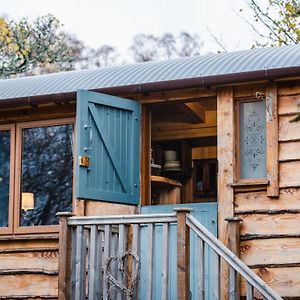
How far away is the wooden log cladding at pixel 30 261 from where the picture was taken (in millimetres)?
11109

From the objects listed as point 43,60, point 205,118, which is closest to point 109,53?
point 43,60

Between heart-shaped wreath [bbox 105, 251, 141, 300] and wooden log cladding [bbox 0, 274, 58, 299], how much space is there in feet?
5.65

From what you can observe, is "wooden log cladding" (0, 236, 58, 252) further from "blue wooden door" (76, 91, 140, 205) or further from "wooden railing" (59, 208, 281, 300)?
"wooden railing" (59, 208, 281, 300)

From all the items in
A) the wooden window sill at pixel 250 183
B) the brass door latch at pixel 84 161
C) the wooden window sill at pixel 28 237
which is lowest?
the wooden window sill at pixel 28 237

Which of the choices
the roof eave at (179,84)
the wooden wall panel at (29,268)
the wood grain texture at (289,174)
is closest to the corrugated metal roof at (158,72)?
the roof eave at (179,84)

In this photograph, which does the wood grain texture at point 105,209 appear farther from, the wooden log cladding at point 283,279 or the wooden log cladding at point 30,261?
the wooden log cladding at point 283,279

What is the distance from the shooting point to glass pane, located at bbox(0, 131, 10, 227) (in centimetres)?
1155

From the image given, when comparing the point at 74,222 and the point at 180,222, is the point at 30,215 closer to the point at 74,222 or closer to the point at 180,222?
the point at 74,222

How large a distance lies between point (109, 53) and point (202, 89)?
1354 inches

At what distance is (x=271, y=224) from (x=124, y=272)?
1736mm

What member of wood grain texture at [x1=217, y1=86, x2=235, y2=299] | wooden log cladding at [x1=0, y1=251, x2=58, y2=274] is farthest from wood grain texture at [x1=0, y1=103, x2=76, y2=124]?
wood grain texture at [x1=217, y1=86, x2=235, y2=299]

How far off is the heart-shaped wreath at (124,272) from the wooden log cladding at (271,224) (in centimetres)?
143

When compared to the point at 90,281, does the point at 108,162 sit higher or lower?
higher

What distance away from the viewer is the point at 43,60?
3128cm
